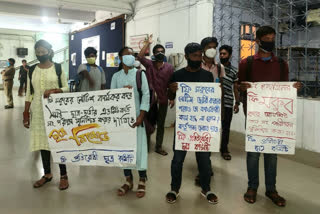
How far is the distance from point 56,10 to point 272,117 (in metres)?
8.15

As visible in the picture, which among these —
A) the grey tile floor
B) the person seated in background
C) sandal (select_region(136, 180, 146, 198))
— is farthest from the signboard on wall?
sandal (select_region(136, 180, 146, 198))

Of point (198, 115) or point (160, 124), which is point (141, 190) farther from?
point (160, 124)

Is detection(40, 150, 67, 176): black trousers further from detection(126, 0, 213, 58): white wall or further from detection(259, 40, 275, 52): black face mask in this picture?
detection(126, 0, 213, 58): white wall

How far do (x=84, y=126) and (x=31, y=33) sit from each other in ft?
52.7

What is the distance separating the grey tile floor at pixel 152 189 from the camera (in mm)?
2320

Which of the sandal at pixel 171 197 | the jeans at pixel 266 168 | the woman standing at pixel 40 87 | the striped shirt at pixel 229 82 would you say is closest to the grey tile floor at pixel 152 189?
the sandal at pixel 171 197

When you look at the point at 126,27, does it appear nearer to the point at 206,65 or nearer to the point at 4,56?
the point at 206,65

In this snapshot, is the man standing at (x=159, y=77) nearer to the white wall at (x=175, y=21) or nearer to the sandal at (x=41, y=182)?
the white wall at (x=175, y=21)

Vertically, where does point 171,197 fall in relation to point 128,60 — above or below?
below

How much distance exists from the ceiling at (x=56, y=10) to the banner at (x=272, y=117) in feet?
18.2

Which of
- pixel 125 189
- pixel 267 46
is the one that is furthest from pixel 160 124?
pixel 267 46

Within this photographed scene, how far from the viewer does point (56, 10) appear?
870cm

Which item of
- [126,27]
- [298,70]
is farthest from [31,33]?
[298,70]

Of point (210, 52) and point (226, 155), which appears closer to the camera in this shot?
point (210, 52)
